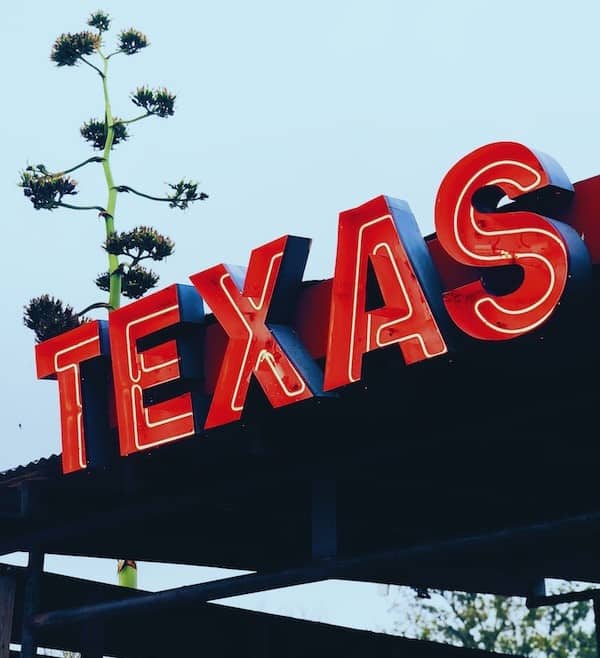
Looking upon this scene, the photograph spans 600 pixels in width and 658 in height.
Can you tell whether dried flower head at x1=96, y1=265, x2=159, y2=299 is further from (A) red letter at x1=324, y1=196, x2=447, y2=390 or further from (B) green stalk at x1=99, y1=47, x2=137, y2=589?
(A) red letter at x1=324, y1=196, x2=447, y2=390

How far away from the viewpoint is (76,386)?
43.5 ft

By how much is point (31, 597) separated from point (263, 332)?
14.8 ft

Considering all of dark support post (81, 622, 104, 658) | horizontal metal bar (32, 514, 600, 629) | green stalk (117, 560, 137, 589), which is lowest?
horizontal metal bar (32, 514, 600, 629)

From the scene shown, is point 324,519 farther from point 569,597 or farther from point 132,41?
point 132,41

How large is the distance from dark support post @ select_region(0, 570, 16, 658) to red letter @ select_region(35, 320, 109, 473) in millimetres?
2093

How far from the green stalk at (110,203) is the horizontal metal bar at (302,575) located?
68.5ft

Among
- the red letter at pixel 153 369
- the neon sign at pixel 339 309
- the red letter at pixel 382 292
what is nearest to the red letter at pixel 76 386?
the neon sign at pixel 339 309

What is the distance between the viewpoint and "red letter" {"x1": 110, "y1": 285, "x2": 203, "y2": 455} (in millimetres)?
12211

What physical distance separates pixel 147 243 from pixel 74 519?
67.3 feet

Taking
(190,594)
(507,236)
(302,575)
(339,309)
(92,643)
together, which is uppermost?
(339,309)

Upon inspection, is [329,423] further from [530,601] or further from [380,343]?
[530,601]

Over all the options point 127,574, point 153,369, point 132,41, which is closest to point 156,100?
point 132,41

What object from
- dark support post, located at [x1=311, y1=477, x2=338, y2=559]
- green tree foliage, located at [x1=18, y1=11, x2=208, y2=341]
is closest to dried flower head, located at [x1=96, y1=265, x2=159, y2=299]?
green tree foliage, located at [x1=18, y1=11, x2=208, y2=341]

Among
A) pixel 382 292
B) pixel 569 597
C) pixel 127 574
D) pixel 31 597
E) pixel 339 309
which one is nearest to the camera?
pixel 382 292
